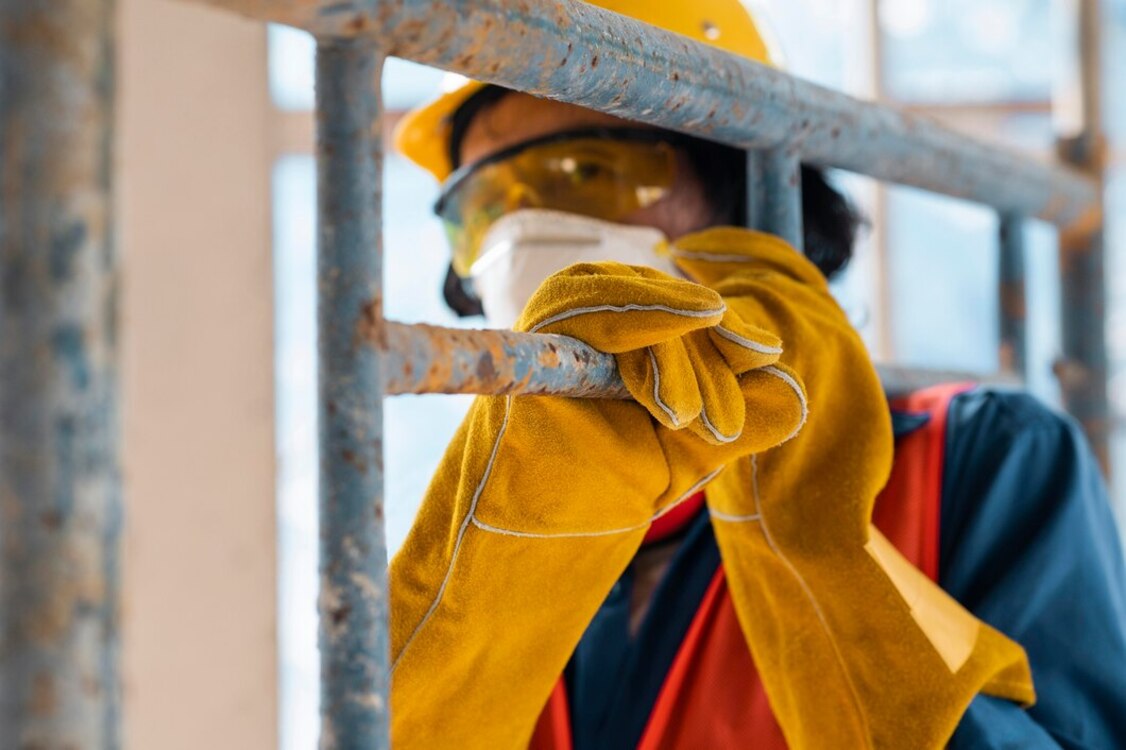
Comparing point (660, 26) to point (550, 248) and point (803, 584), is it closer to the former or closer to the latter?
point (550, 248)

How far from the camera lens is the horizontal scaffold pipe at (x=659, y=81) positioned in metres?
0.65

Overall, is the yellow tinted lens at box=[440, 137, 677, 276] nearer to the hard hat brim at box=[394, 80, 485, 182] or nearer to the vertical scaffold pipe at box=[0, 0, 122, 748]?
the hard hat brim at box=[394, 80, 485, 182]

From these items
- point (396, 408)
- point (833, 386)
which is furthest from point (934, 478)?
point (396, 408)

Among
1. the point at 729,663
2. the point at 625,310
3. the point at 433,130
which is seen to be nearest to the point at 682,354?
the point at 625,310

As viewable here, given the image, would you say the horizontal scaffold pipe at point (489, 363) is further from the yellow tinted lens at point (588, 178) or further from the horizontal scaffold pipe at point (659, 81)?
the yellow tinted lens at point (588, 178)

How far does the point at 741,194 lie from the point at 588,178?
0.17m

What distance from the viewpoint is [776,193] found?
3.77 feet

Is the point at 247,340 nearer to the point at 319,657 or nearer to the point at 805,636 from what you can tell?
the point at 805,636

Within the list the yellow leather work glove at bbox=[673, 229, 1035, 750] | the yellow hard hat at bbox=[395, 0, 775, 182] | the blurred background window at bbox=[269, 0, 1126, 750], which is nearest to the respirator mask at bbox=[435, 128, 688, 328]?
the yellow hard hat at bbox=[395, 0, 775, 182]

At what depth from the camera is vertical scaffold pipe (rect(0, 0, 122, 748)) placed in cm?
46

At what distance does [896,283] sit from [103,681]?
4076mm

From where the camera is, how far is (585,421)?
81 cm

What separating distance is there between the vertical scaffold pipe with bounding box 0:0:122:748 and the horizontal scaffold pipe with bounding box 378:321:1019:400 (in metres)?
0.18

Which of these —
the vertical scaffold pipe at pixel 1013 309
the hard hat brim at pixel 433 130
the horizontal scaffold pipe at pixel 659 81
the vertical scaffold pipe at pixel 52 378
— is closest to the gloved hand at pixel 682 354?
the horizontal scaffold pipe at pixel 659 81
